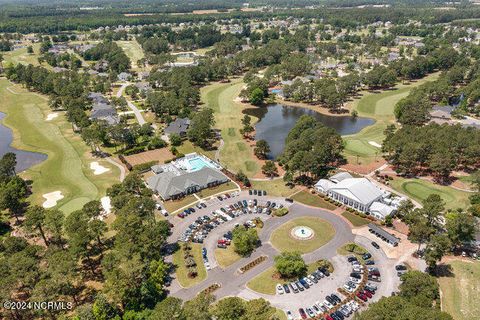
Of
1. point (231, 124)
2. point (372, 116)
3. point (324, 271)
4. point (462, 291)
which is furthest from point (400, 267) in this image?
point (372, 116)

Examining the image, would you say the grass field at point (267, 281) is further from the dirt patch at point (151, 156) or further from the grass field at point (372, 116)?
the dirt patch at point (151, 156)

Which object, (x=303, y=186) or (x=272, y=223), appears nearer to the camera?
(x=272, y=223)

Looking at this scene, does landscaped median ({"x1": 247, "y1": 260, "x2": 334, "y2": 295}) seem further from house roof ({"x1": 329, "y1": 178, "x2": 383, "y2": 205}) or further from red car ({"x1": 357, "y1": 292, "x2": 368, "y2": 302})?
house roof ({"x1": 329, "y1": 178, "x2": 383, "y2": 205})

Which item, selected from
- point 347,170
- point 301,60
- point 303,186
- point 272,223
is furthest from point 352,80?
point 272,223

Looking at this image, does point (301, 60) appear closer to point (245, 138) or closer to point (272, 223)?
point (245, 138)

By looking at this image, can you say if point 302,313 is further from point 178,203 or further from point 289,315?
point 178,203
